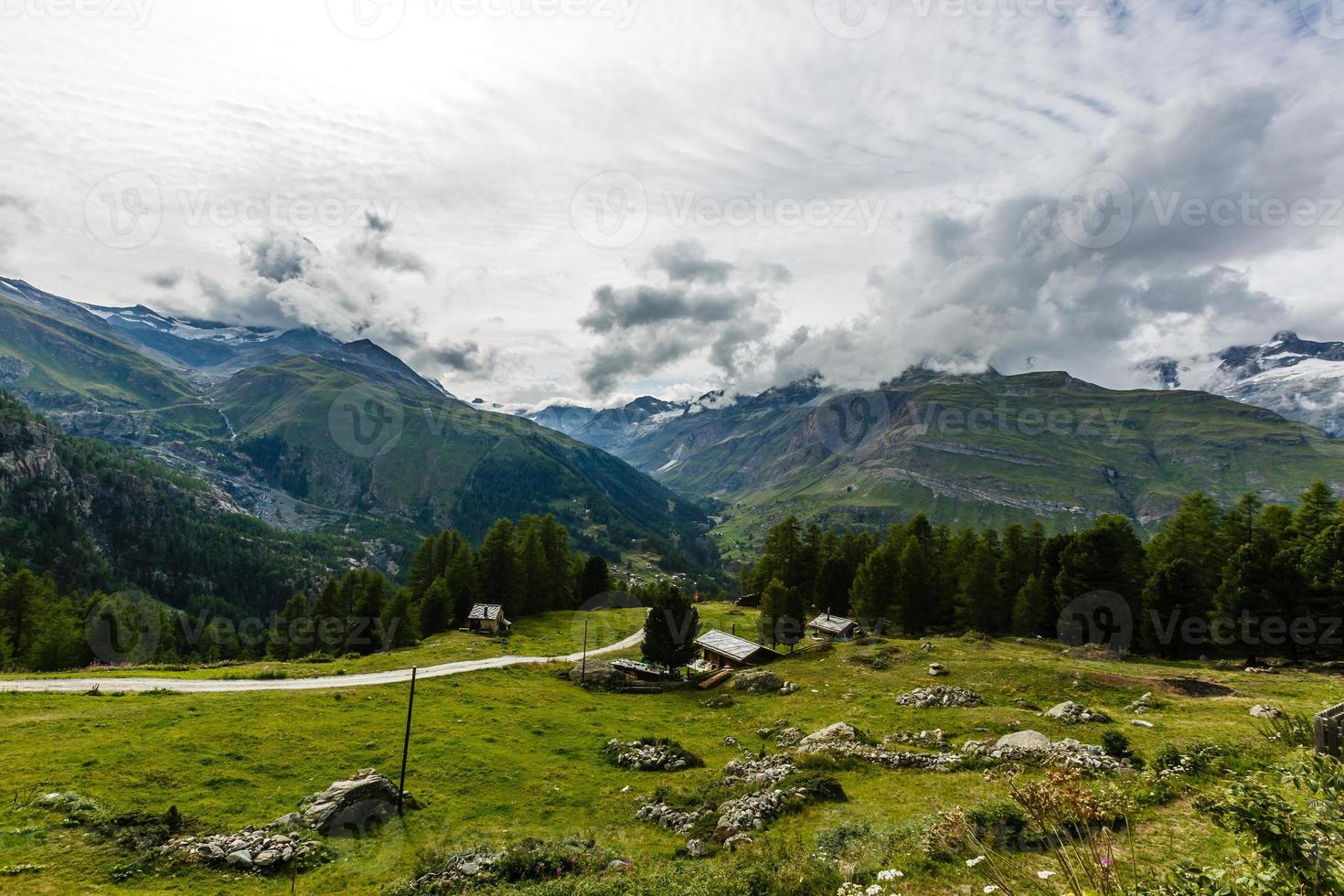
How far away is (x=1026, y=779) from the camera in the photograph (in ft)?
88.0

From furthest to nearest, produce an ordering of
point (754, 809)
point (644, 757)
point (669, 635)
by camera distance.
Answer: point (669, 635) → point (644, 757) → point (754, 809)

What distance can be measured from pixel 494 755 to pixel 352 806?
37.1ft

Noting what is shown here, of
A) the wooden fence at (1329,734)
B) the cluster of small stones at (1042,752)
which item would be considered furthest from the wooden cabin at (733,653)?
the wooden fence at (1329,734)

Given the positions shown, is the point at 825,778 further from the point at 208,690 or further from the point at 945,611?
the point at 945,611

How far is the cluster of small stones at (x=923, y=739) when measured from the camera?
113ft

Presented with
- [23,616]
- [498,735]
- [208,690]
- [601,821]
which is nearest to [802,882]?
[601,821]

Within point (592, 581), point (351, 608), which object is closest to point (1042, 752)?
point (351, 608)

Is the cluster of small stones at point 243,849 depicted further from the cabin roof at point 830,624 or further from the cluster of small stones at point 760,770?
the cabin roof at point 830,624

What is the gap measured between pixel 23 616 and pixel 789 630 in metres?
98.2

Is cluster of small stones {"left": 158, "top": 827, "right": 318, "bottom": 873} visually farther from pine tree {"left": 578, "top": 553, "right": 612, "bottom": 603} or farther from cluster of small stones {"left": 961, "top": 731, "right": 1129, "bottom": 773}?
pine tree {"left": 578, "top": 553, "right": 612, "bottom": 603}

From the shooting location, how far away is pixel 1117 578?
68.1m

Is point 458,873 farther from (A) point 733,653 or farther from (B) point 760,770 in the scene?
(A) point 733,653

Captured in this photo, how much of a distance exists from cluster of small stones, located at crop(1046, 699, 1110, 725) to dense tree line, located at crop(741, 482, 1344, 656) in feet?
104

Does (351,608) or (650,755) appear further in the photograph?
(351,608)
